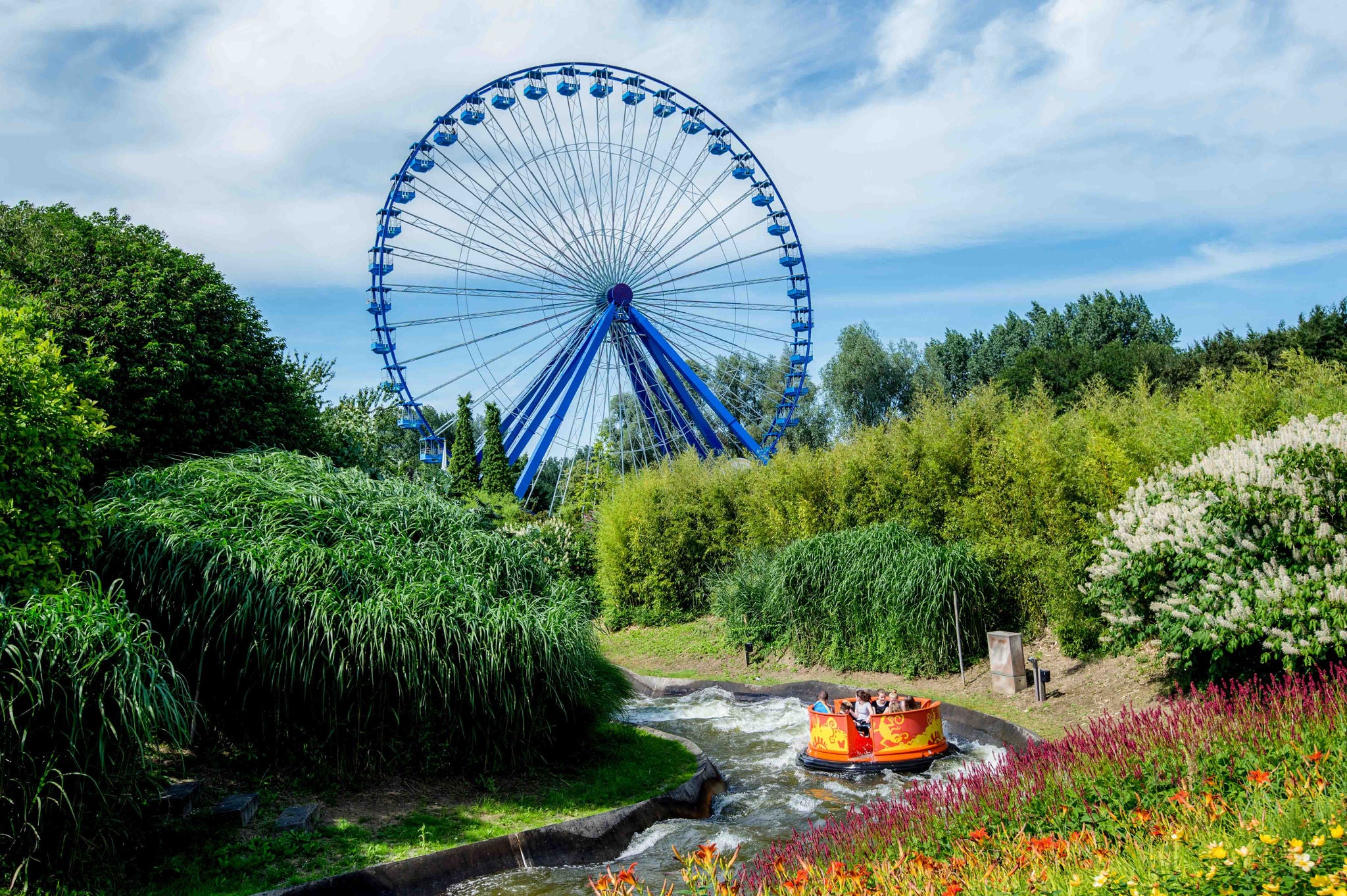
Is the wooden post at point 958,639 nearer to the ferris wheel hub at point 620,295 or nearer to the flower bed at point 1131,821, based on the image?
the flower bed at point 1131,821

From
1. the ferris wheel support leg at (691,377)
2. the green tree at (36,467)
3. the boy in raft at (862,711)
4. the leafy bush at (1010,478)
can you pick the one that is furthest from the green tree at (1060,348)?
the green tree at (36,467)

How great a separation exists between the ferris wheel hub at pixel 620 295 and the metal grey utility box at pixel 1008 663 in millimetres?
13670

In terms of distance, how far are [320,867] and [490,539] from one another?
3076 mm

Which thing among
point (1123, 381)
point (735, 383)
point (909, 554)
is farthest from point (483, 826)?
point (735, 383)

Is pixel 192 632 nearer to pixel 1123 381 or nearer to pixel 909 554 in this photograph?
pixel 909 554

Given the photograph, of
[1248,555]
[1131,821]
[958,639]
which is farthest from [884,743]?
[1131,821]

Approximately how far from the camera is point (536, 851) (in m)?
6.46

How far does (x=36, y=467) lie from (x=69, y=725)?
174 cm

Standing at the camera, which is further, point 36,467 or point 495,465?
point 495,465

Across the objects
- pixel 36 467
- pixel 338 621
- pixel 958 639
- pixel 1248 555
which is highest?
pixel 36 467

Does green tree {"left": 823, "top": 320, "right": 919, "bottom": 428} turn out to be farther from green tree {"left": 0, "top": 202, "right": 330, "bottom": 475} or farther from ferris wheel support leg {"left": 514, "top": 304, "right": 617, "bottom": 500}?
Result: green tree {"left": 0, "top": 202, "right": 330, "bottom": 475}

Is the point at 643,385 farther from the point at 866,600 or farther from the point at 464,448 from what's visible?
the point at 866,600

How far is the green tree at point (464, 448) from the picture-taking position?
24547 mm

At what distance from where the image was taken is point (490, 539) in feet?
27.0
